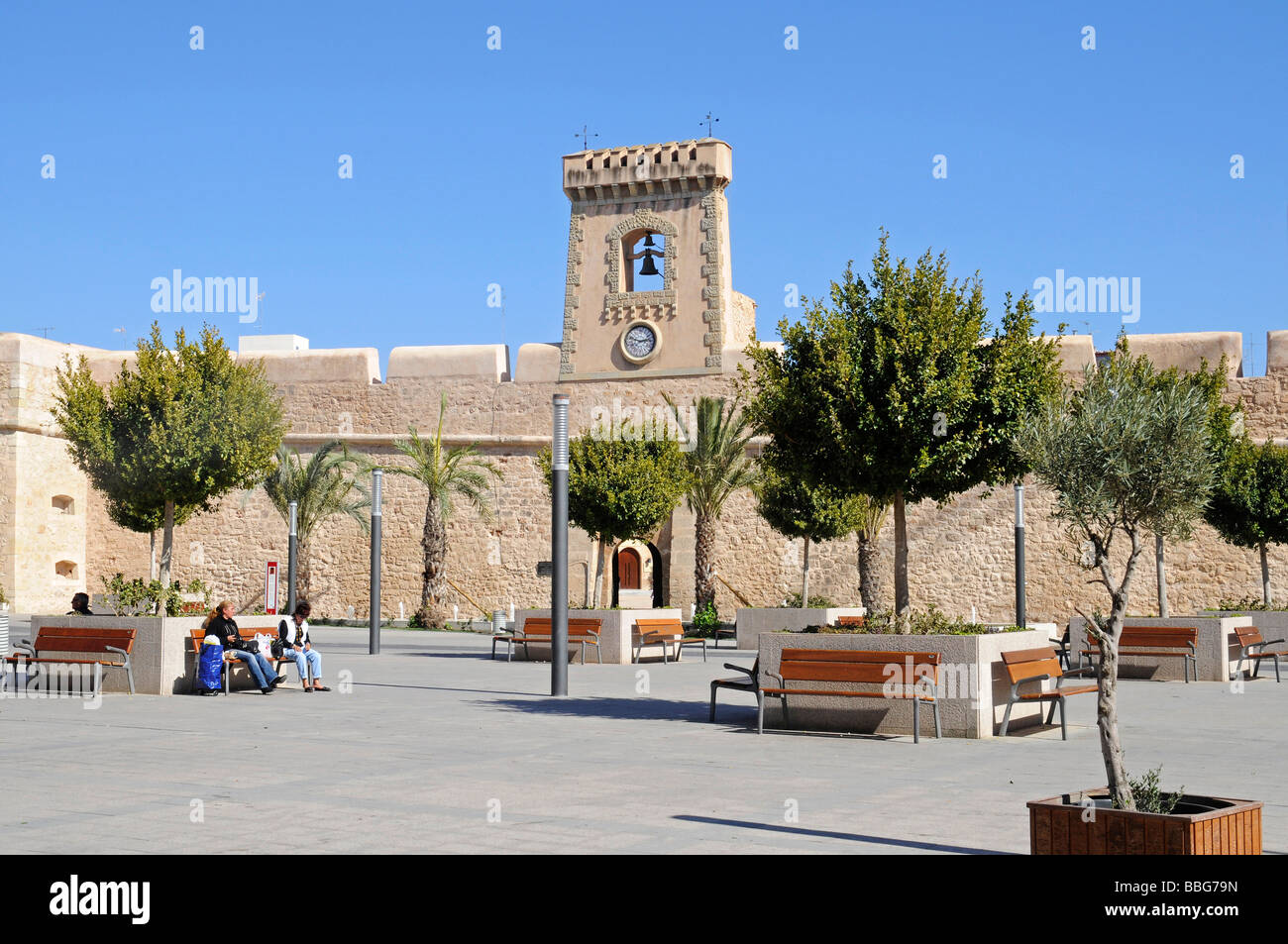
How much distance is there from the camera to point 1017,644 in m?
10.6

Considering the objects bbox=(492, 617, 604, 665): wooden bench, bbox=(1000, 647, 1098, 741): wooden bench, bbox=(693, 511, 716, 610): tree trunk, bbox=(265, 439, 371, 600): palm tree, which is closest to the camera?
bbox=(1000, 647, 1098, 741): wooden bench

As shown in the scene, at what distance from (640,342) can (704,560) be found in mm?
6523

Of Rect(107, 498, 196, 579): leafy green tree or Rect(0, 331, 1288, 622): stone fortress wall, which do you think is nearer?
Rect(107, 498, 196, 579): leafy green tree

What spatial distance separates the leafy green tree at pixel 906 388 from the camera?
1113 centimetres

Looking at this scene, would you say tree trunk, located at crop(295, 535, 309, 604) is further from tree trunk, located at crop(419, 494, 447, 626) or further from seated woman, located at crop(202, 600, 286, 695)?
seated woman, located at crop(202, 600, 286, 695)

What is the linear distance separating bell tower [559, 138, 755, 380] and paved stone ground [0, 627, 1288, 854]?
21.0m

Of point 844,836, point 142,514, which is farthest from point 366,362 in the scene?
point 844,836

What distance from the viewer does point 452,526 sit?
117 feet

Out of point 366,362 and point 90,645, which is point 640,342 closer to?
point 366,362

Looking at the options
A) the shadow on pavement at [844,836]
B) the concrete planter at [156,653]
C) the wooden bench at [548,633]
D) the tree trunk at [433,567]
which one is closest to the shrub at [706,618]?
the tree trunk at [433,567]

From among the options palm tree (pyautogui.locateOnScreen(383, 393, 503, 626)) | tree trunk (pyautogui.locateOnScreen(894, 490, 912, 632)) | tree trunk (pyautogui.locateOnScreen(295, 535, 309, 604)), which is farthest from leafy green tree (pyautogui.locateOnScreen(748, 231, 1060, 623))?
tree trunk (pyautogui.locateOnScreen(295, 535, 309, 604))

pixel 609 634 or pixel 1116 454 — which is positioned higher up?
pixel 1116 454

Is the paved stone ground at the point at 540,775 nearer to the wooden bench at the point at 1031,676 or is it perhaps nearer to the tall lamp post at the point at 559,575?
the wooden bench at the point at 1031,676

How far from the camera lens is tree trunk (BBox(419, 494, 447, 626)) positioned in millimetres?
31594
